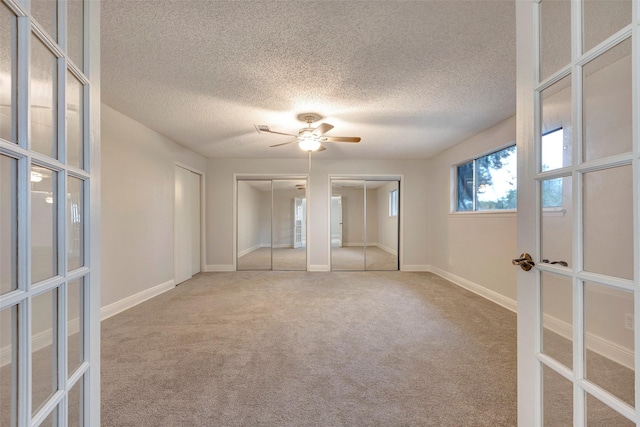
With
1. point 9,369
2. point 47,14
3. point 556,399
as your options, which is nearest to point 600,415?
point 556,399

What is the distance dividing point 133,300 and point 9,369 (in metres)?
3.40

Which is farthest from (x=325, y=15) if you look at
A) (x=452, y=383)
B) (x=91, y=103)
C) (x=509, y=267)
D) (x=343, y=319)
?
(x=509, y=267)

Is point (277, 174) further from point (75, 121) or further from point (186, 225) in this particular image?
point (75, 121)

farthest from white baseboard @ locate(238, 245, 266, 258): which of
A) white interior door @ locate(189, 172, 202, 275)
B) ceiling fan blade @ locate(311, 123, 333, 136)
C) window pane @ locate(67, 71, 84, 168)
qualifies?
window pane @ locate(67, 71, 84, 168)

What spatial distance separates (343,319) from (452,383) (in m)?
1.33

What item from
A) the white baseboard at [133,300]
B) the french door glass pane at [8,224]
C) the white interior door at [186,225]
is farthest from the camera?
the white interior door at [186,225]

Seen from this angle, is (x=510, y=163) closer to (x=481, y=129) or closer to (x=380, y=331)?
(x=481, y=129)

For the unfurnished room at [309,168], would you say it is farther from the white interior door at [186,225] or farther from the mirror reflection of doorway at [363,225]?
the mirror reflection of doorway at [363,225]

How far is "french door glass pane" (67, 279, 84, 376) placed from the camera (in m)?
0.79

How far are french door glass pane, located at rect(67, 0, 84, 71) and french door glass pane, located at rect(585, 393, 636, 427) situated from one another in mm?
1787

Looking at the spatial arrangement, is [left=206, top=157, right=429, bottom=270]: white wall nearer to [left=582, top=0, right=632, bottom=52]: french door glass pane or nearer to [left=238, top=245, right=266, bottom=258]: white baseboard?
[left=238, top=245, right=266, bottom=258]: white baseboard

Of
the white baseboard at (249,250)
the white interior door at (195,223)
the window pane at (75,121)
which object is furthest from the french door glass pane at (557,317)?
the white baseboard at (249,250)

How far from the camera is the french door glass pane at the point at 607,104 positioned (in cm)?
69

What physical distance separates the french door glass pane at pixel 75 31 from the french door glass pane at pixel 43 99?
0.39 feet
